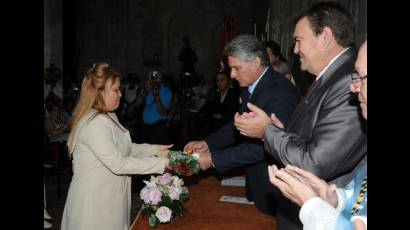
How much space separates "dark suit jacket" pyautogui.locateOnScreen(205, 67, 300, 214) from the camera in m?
2.88

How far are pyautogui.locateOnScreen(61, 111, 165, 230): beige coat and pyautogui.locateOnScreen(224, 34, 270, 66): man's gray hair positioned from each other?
3.38 feet

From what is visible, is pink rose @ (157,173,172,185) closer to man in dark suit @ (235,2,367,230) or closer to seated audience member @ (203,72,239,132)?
man in dark suit @ (235,2,367,230)

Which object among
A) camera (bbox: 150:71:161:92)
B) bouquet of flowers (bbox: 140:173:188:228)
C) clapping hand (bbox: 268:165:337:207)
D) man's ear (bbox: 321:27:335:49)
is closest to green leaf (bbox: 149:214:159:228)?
bouquet of flowers (bbox: 140:173:188:228)

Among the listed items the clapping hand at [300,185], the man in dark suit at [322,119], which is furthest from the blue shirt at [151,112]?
the clapping hand at [300,185]

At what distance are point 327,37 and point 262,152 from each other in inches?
42.1

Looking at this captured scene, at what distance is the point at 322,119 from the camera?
1.93m

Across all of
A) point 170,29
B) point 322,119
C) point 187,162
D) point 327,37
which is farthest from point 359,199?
point 170,29

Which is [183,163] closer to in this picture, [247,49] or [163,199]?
[163,199]

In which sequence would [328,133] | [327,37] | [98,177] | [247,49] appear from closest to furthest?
[328,133]
[327,37]
[98,177]
[247,49]

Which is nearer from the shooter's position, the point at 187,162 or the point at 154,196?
the point at 154,196

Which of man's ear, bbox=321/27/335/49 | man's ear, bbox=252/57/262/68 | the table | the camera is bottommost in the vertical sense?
the table

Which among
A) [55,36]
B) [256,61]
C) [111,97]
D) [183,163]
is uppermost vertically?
[55,36]

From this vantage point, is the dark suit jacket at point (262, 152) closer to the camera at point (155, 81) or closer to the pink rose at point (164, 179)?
the pink rose at point (164, 179)

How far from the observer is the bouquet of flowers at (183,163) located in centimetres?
311
